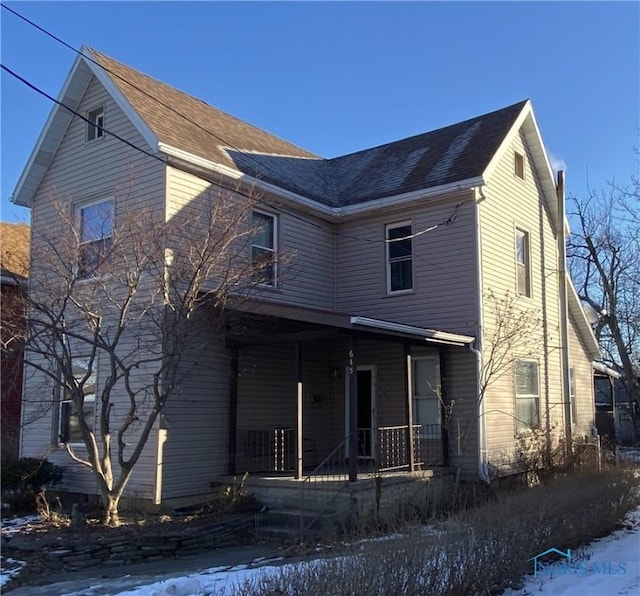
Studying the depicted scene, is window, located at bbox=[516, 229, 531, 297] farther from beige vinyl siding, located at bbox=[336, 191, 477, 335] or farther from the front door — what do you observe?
the front door

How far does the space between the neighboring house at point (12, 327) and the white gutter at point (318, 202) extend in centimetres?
332

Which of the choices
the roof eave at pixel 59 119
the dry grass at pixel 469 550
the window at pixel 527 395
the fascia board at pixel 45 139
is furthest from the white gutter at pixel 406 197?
the dry grass at pixel 469 550

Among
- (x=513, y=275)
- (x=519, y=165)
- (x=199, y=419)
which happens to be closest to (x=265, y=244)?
(x=199, y=419)

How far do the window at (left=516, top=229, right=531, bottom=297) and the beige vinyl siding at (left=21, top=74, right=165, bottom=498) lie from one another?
881 centimetres

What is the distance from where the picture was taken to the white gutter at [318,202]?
12.5 m

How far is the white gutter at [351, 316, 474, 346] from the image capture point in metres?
11.1

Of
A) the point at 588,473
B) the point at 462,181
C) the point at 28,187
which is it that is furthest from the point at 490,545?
the point at 28,187

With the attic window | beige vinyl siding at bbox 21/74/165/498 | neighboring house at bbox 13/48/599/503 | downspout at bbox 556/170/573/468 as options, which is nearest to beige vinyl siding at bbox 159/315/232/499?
neighboring house at bbox 13/48/599/503

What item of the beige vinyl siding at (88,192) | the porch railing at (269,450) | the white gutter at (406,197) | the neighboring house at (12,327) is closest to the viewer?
the neighboring house at (12,327)

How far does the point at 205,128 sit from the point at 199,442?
693 centimetres

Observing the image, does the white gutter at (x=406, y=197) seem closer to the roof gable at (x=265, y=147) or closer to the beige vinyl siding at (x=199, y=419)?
the roof gable at (x=265, y=147)

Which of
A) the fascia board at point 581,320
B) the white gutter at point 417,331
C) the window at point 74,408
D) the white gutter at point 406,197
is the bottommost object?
the window at point 74,408

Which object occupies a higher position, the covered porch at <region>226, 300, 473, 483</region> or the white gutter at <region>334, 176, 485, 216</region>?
the white gutter at <region>334, 176, 485, 216</region>

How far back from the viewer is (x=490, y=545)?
6.60 meters
